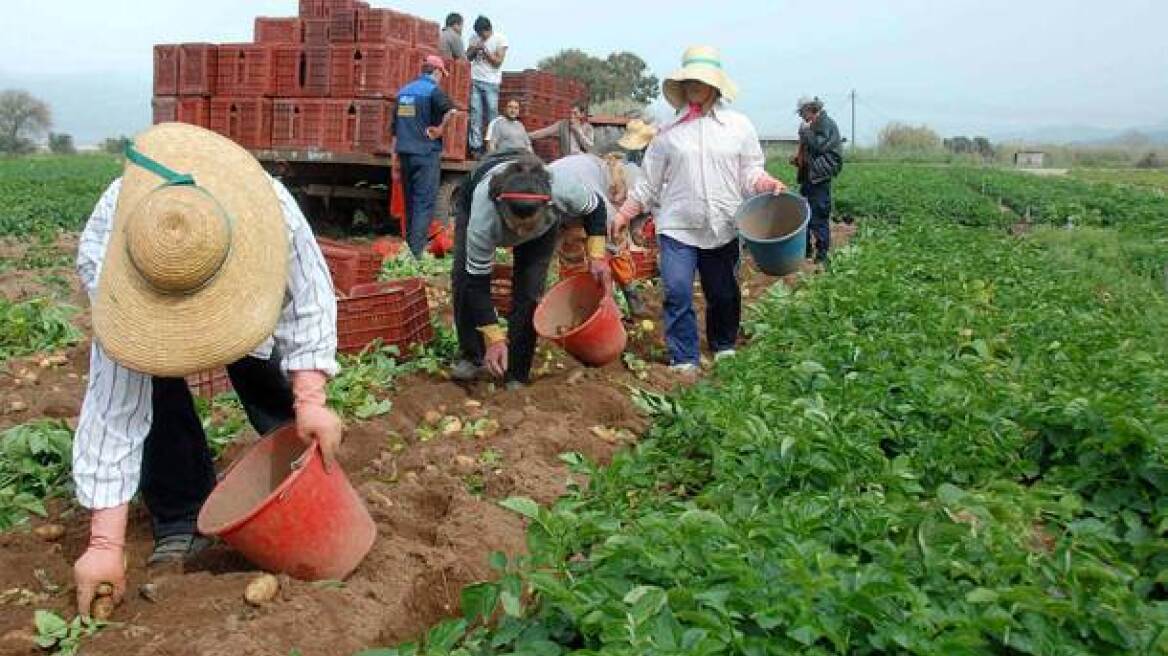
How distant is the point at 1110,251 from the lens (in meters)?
13.2

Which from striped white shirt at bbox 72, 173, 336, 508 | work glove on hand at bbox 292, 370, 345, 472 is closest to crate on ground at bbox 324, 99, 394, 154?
striped white shirt at bbox 72, 173, 336, 508

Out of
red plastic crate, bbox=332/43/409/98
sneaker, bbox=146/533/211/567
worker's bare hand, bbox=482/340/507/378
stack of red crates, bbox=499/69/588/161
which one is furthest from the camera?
stack of red crates, bbox=499/69/588/161

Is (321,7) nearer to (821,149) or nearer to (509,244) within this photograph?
(821,149)

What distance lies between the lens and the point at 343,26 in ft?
37.2

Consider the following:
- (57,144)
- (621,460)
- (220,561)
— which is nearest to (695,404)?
(621,460)

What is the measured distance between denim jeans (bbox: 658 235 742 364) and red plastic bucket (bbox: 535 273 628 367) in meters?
0.52

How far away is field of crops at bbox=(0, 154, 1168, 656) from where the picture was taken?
2225 millimetres

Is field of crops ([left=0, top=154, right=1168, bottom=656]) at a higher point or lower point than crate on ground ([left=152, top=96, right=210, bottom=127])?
lower

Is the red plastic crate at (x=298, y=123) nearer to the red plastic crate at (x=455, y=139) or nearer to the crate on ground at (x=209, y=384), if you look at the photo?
the red plastic crate at (x=455, y=139)

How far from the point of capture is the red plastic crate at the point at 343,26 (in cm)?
1128

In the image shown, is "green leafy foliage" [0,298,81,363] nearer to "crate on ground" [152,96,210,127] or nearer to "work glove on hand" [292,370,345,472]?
"work glove on hand" [292,370,345,472]

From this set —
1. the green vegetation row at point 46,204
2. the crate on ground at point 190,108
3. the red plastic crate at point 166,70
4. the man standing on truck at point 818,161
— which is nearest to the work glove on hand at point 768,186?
the man standing on truck at point 818,161

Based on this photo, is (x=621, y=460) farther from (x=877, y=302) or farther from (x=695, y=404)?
(x=877, y=302)

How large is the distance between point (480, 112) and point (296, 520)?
32.4 ft
